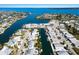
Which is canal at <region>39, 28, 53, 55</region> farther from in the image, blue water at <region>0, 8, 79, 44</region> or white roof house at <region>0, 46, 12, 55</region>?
white roof house at <region>0, 46, 12, 55</region>

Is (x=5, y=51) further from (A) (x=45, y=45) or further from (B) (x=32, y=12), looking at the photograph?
(B) (x=32, y=12)

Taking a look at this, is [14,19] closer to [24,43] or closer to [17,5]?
[17,5]

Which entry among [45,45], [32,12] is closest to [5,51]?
[45,45]

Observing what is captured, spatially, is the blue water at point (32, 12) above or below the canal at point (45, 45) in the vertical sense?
above

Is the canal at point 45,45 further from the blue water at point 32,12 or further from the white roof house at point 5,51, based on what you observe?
the white roof house at point 5,51

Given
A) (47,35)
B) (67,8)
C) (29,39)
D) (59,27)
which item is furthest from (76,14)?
(29,39)

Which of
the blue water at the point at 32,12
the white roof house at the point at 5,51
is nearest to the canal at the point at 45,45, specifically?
the blue water at the point at 32,12

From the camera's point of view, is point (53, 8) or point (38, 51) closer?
point (38, 51)

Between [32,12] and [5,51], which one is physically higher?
[32,12]

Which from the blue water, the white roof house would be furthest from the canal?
the white roof house
